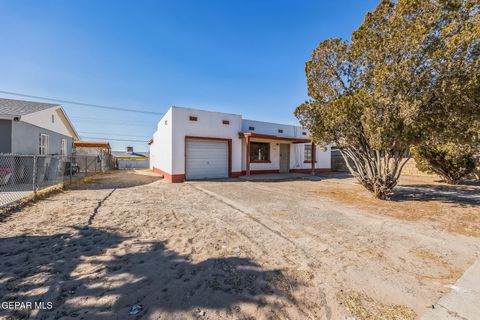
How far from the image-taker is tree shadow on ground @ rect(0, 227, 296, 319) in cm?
196

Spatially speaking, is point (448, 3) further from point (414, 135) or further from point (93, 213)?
point (93, 213)

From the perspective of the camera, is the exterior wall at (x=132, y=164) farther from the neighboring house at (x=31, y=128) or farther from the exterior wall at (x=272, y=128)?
the exterior wall at (x=272, y=128)

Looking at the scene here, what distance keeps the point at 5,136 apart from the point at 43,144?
272 centimetres

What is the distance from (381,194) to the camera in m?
6.95

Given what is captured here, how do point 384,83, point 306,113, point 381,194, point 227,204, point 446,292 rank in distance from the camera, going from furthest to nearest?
point 306,113 → point 381,194 → point 227,204 → point 384,83 → point 446,292

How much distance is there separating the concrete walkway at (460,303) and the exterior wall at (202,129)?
10.5 meters

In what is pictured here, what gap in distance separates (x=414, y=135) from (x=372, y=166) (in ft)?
5.40

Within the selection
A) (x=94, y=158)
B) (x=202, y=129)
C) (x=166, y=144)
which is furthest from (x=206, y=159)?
(x=94, y=158)

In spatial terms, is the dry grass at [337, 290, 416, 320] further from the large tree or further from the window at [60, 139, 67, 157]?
the window at [60, 139, 67, 157]

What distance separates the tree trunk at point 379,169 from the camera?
671 centimetres

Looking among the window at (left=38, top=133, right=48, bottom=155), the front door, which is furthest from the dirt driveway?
the front door

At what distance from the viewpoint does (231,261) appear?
2840mm

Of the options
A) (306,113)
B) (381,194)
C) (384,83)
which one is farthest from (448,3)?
(381,194)

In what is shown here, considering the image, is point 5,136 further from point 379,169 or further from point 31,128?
point 379,169
